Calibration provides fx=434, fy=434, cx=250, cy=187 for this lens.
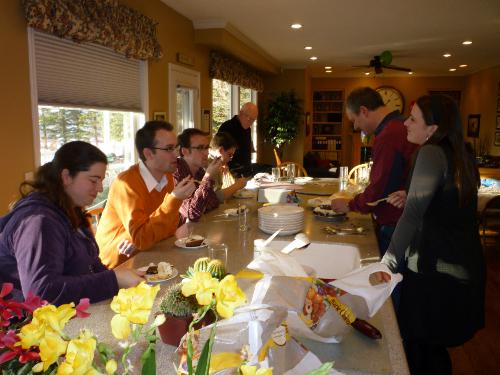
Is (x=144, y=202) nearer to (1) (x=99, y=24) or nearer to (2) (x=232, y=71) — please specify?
(1) (x=99, y=24)

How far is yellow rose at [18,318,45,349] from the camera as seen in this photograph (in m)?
0.48

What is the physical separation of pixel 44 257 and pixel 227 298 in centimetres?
91

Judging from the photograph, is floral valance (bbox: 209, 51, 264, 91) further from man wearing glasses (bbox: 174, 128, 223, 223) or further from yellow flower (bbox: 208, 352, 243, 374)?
yellow flower (bbox: 208, 352, 243, 374)

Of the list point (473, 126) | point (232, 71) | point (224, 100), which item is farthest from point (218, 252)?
point (473, 126)

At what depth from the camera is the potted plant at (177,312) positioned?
2.97 feet

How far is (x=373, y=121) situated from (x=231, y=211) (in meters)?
1.00

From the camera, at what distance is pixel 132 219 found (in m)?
1.82

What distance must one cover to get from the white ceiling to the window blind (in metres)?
1.04

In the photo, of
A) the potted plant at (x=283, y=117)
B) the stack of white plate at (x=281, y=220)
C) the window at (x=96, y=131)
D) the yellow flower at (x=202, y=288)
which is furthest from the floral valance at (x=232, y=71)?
the yellow flower at (x=202, y=288)

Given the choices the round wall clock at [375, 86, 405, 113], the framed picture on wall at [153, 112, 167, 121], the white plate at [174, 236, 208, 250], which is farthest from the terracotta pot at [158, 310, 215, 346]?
the round wall clock at [375, 86, 405, 113]

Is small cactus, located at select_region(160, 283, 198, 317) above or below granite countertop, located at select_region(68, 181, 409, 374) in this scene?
above

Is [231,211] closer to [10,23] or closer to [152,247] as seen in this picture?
[152,247]

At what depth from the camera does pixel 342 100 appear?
11.1 meters

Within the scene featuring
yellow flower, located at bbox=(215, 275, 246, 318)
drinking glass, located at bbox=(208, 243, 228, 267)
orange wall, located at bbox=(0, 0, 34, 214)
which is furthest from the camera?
orange wall, located at bbox=(0, 0, 34, 214)
